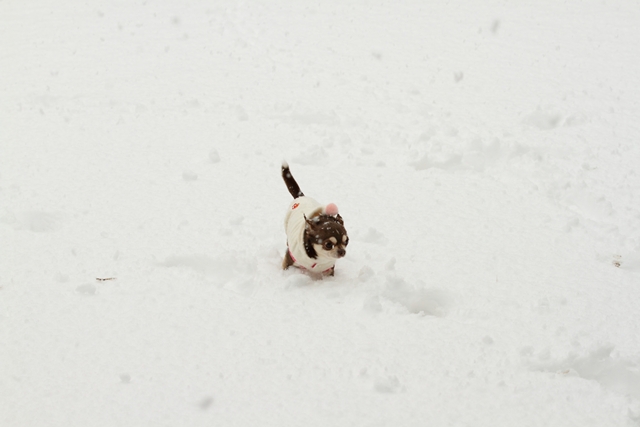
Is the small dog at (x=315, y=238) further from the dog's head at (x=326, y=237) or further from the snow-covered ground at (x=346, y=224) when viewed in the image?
the snow-covered ground at (x=346, y=224)

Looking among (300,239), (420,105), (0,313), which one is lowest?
(0,313)

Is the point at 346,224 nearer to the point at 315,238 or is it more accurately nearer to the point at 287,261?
the point at 287,261

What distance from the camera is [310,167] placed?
231 inches

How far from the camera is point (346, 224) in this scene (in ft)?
15.9

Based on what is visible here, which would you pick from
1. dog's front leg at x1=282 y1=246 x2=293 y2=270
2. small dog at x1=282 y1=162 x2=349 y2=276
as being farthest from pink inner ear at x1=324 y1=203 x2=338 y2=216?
dog's front leg at x1=282 y1=246 x2=293 y2=270

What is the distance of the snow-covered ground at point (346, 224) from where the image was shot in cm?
310

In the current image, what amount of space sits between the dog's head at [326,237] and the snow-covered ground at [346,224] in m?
0.31

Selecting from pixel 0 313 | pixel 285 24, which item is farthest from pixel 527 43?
pixel 0 313

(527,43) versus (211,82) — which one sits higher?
(527,43)

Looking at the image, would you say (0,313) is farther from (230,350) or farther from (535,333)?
(535,333)

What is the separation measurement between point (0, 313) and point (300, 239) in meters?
1.94

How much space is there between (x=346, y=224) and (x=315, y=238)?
1064 millimetres

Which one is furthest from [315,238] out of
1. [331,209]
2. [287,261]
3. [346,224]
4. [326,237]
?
[346,224]

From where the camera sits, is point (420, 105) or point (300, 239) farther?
point (420, 105)
